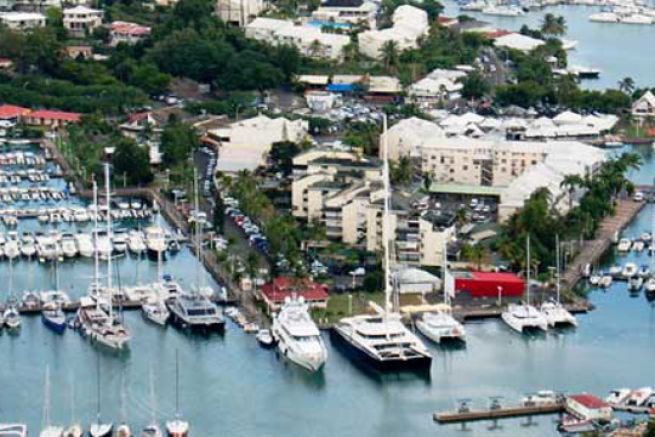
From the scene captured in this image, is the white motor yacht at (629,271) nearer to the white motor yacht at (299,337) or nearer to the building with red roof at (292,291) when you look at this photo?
the building with red roof at (292,291)

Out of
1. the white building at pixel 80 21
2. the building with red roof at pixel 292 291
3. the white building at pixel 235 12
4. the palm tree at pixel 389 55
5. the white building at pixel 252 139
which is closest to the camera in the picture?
the building with red roof at pixel 292 291

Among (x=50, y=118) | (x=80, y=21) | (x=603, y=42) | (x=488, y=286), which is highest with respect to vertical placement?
(x=80, y=21)

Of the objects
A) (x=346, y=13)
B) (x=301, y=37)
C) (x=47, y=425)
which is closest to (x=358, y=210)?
(x=47, y=425)

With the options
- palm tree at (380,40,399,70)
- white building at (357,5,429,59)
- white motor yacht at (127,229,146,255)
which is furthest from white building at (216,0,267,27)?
white motor yacht at (127,229,146,255)

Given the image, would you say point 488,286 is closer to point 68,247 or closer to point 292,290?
point 292,290

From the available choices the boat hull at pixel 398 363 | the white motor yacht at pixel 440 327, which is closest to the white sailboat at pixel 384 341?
the boat hull at pixel 398 363

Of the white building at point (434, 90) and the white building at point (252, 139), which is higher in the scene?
the white building at point (252, 139)

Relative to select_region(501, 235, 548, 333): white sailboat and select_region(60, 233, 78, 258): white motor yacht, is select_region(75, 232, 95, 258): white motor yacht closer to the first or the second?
select_region(60, 233, 78, 258): white motor yacht

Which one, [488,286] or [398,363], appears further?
[488,286]
